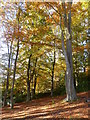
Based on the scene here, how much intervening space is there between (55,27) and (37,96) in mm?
9204

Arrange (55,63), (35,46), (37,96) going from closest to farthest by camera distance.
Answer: (35,46), (55,63), (37,96)

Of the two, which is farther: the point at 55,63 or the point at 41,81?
the point at 41,81

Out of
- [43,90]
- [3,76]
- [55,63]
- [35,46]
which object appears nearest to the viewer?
[35,46]

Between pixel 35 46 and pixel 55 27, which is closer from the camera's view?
pixel 55 27

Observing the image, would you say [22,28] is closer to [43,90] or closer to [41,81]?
[41,81]

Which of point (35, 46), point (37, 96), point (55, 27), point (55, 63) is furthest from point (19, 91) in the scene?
point (55, 27)

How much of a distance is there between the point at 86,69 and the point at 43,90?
574cm

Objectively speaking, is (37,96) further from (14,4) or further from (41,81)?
(14,4)

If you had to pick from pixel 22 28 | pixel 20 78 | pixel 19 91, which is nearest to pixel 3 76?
pixel 20 78

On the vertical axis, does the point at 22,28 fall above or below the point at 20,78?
above

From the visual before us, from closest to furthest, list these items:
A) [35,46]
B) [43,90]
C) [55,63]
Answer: [35,46]
[55,63]
[43,90]

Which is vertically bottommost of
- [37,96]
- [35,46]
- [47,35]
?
[37,96]

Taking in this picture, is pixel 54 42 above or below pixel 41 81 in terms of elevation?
above

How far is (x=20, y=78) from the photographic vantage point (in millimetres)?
13445
